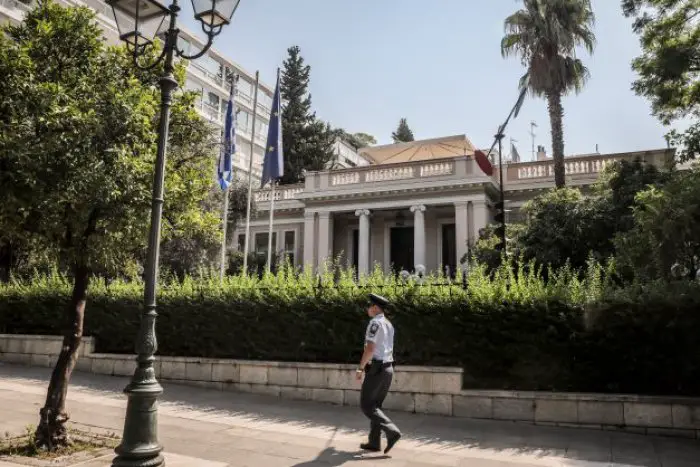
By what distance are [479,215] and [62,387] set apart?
1817 cm

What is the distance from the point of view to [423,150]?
27578 millimetres

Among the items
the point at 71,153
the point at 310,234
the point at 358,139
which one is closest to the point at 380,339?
the point at 71,153

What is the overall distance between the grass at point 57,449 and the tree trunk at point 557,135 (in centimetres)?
1858

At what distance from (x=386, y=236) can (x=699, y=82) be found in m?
17.0

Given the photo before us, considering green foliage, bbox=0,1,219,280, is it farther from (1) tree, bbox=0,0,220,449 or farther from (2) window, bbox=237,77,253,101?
(2) window, bbox=237,77,253,101

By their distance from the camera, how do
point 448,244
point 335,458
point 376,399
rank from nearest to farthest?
point 335,458, point 376,399, point 448,244

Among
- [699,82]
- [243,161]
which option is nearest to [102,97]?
[699,82]

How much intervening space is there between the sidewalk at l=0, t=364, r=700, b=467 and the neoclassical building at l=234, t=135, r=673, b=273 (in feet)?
39.4

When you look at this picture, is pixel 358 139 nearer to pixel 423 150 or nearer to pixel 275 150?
pixel 423 150

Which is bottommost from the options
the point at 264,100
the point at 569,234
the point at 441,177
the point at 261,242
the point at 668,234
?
the point at 668,234

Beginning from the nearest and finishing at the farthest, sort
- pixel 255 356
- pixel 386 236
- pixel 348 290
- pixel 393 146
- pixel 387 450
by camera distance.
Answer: pixel 387 450
pixel 348 290
pixel 255 356
pixel 386 236
pixel 393 146

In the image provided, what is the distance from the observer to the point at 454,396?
8.36 metres

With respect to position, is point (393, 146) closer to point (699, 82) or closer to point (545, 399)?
point (699, 82)

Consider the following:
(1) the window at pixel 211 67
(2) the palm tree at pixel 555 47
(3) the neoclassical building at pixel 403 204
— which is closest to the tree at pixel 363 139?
(1) the window at pixel 211 67
